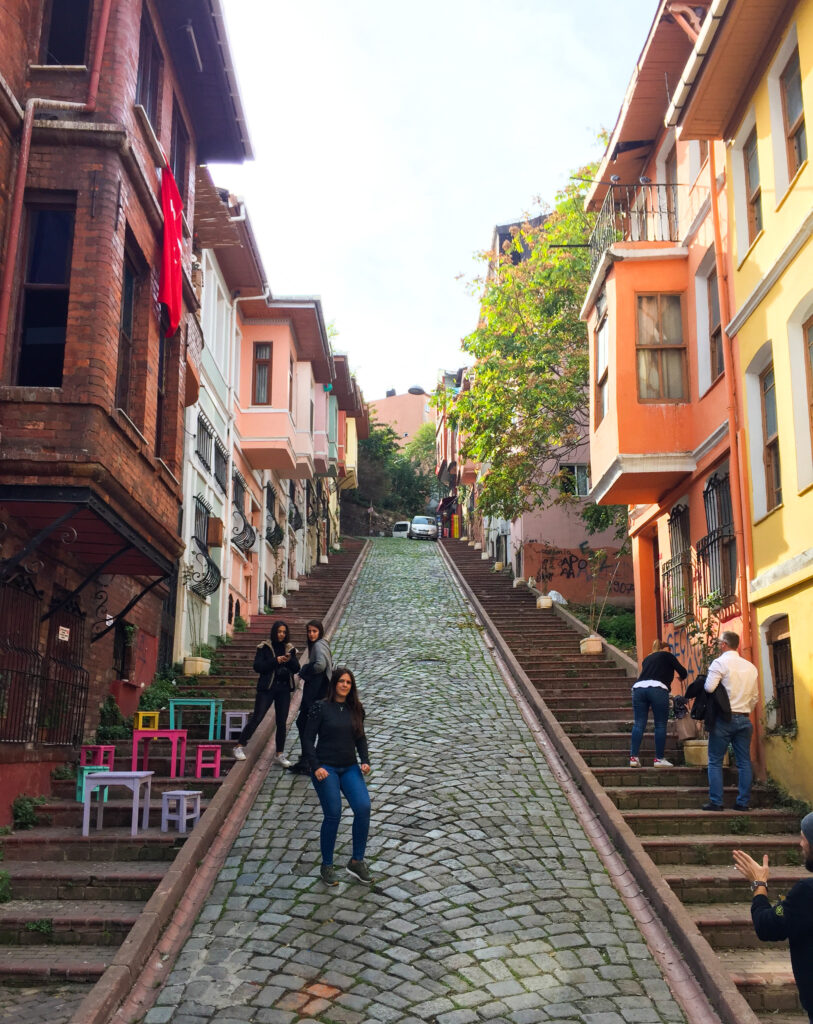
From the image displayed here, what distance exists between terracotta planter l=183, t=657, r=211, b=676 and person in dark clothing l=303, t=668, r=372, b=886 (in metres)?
8.68

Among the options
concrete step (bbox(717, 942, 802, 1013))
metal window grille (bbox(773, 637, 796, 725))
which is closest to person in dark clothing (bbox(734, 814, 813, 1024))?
concrete step (bbox(717, 942, 802, 1013))

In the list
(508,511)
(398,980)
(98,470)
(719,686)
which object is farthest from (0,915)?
(508,511)

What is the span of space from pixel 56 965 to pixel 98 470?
4146 mm

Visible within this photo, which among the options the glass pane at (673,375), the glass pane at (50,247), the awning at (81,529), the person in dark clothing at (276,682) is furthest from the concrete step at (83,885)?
the glass pane at (673,375)

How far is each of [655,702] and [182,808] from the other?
5345 mm

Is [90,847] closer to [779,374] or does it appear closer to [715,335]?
[779,374]

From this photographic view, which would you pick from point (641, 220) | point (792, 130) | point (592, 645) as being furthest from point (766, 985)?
A: point (641, 220)

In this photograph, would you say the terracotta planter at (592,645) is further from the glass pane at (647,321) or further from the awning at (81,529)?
the awning at (81,529)

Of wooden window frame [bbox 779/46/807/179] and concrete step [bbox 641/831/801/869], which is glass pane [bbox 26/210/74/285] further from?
concrete step [bbox 641/831/801/869]

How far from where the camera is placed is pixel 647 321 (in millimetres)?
14297

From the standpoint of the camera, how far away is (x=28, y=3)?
10078 millimetres

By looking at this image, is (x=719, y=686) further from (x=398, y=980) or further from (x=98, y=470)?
(x=98, y=470)

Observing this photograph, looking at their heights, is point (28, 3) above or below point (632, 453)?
above

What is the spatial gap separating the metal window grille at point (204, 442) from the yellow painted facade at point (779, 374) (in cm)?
1035
